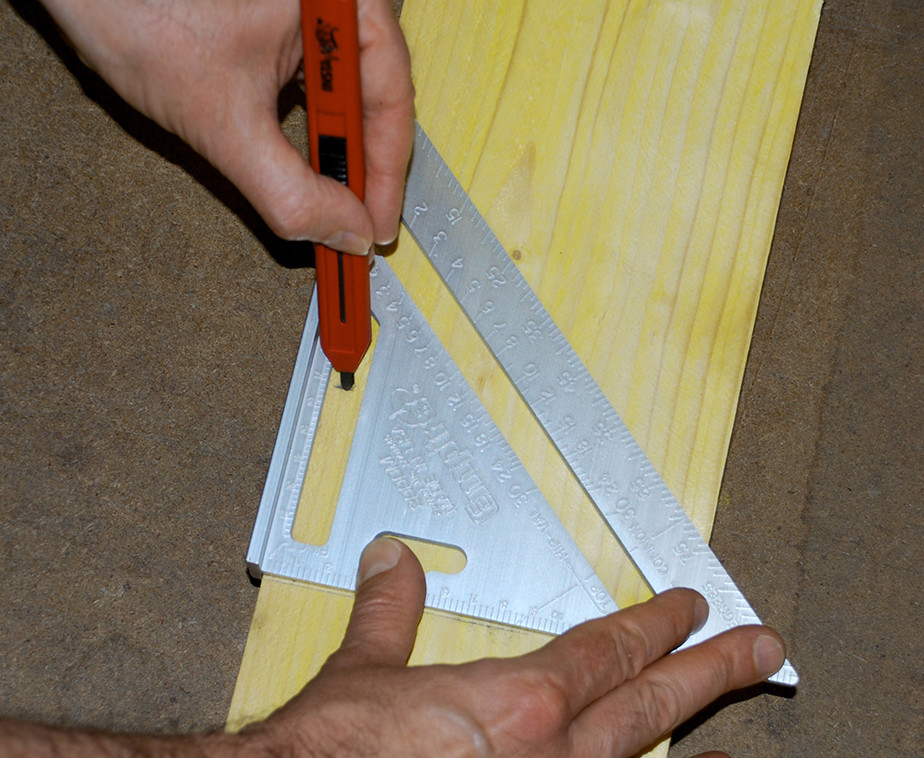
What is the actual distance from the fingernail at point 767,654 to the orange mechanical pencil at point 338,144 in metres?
0.65

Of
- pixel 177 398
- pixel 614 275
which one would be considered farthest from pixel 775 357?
pixel 177 398

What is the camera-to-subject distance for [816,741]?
1.57m

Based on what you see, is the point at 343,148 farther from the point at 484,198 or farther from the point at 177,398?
the point at 177,398

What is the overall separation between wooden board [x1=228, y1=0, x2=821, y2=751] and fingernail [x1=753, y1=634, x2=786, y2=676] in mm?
170

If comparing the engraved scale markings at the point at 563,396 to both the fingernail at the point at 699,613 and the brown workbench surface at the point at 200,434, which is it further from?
the brown workbench surface at the point at 200,434

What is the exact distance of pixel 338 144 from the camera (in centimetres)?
99

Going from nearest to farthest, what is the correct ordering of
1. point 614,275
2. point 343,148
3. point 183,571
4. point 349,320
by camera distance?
1. point 343,148
2. point 349,320
3. point 614,275
4. point 183,571

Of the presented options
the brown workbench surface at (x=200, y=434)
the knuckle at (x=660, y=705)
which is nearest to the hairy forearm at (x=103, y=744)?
the knuckle at (x=660, y=705)

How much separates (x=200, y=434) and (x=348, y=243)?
693 mm

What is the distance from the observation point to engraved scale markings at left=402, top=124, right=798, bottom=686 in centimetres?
115

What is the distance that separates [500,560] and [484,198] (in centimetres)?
52

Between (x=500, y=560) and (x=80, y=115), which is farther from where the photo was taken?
(x=80, y=115)

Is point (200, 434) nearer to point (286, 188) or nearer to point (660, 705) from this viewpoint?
point (286, 188)

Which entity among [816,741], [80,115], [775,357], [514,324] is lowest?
[816,741]
